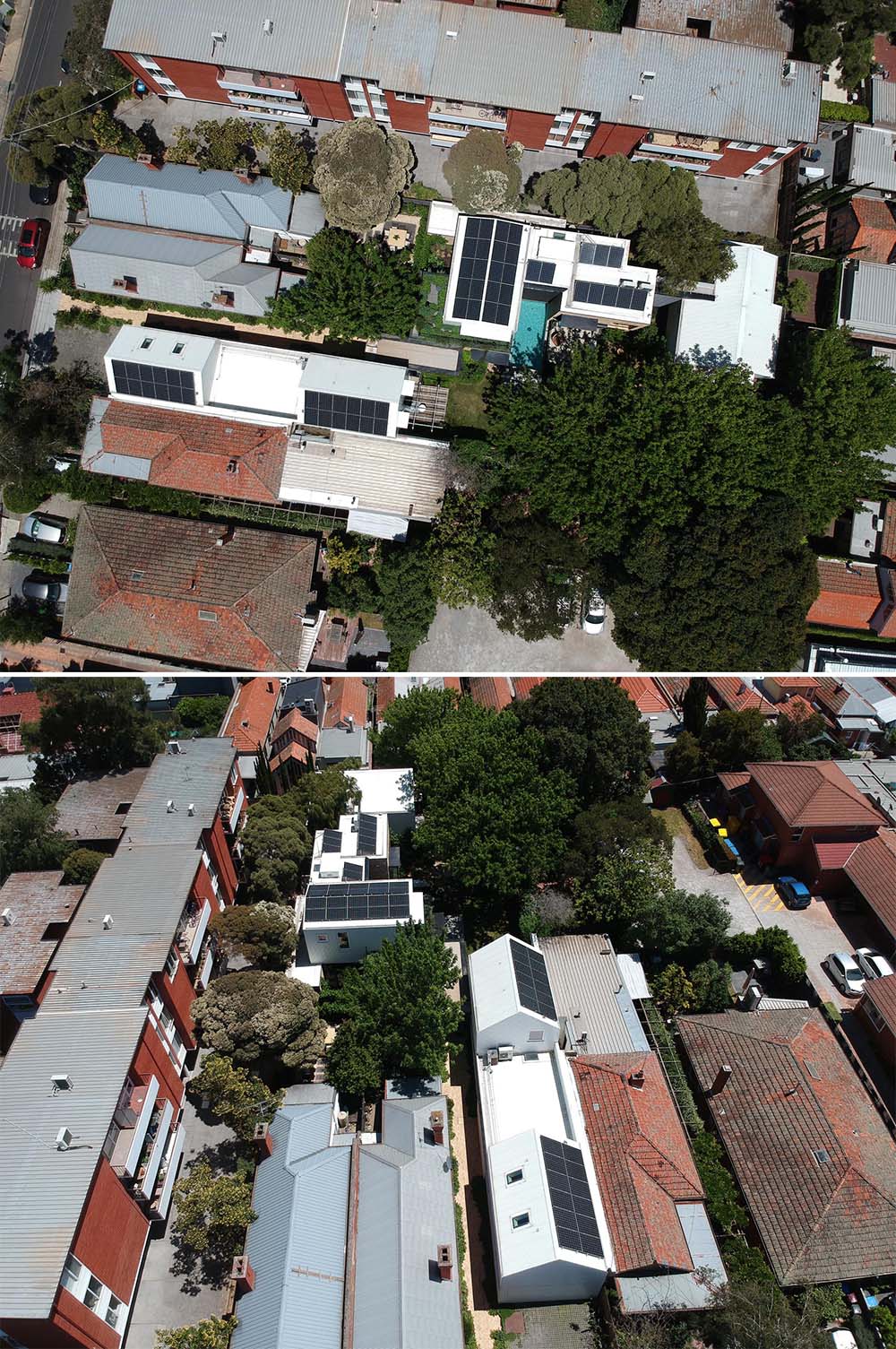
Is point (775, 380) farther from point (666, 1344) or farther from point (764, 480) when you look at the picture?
point (666, 1344)

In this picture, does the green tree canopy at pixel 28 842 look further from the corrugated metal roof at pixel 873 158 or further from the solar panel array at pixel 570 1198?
the corrugated metal roof at pixel 873 158

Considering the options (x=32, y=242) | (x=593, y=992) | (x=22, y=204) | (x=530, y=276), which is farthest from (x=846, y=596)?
(x=22, y=204)

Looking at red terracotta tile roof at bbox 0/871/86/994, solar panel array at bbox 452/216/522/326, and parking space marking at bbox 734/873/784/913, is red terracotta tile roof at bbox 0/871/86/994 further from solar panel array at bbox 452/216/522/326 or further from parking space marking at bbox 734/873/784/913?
parking space marking at bbox 734/873/784/913

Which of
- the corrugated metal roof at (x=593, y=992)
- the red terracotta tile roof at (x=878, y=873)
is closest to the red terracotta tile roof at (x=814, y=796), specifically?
the red terracotta tile roof at (x=878, y=873)

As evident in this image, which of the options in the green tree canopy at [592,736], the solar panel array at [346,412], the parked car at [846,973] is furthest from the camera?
the green tree canopy at [592,736]

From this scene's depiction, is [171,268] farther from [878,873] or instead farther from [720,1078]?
[878,873]
